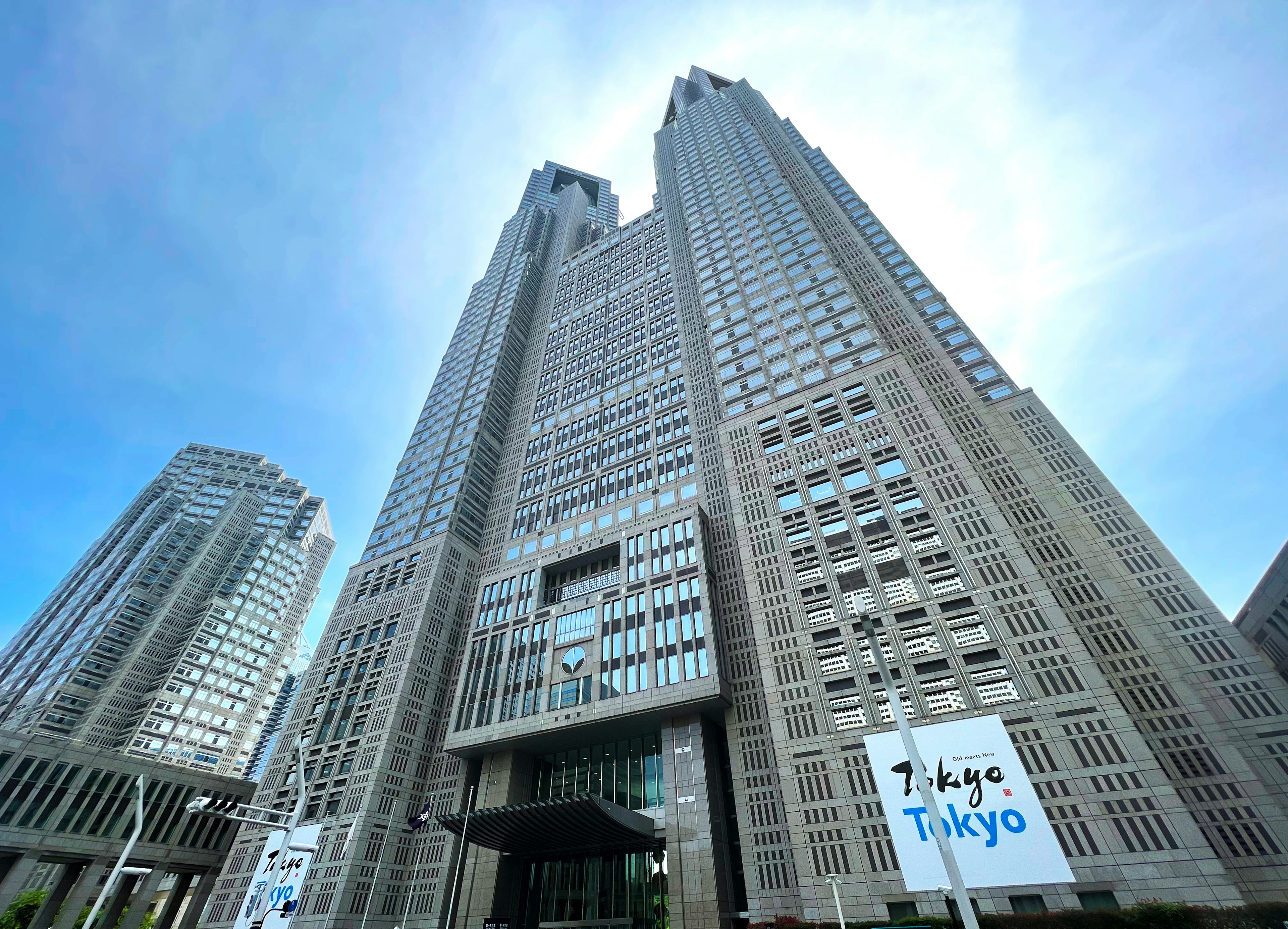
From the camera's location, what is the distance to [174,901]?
72938mm

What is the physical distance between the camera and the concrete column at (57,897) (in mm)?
56500

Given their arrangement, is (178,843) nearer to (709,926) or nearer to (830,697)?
(709,926)

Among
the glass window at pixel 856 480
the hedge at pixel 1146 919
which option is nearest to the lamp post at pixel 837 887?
the hedge at pixel 1146 919

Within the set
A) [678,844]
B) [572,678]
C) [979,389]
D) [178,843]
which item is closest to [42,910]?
[178,843]

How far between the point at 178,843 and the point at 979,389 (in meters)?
97.5

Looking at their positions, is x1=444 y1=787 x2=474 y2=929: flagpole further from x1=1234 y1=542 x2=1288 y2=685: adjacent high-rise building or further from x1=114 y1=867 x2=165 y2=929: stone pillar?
x1=1234 y1=542 x2=1288 y2=685: adjacent high-rise building

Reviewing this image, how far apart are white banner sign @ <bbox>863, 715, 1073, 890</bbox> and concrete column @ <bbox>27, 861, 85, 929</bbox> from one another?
74.2 metres

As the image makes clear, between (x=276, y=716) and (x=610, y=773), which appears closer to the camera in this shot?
(x=610, y=773)

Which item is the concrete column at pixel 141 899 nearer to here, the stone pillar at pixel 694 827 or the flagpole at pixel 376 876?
the flagpole at pixel 376 876

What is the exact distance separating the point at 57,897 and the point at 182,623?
58822 mm

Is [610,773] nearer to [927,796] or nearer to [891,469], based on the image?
[891,469]

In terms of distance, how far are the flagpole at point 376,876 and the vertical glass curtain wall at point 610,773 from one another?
12482mm

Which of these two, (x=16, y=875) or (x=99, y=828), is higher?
(x=99, y=828)

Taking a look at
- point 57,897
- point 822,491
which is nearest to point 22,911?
point 57,897
